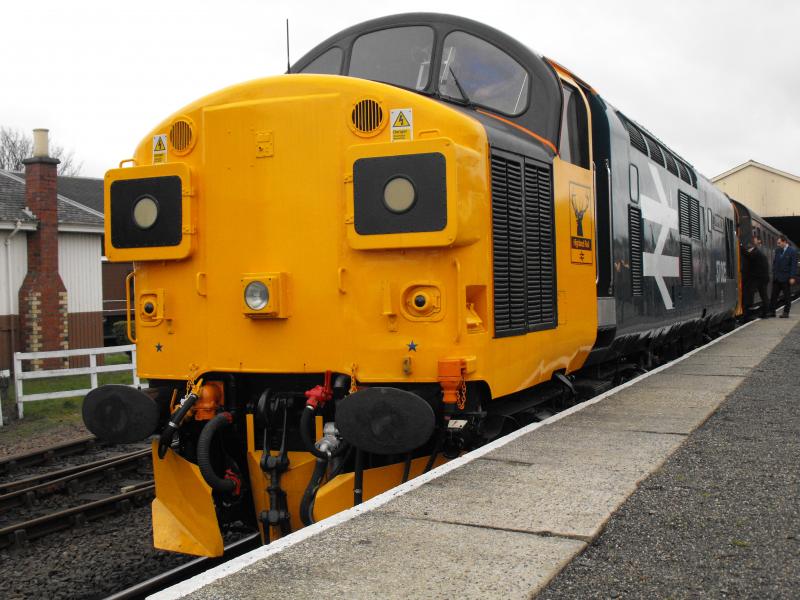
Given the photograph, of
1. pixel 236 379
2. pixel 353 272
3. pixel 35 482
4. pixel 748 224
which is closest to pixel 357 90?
pixel 353 272

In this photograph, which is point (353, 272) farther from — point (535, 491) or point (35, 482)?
point (35, 482)

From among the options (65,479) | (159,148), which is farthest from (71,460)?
(159,148)

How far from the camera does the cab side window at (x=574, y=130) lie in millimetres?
6094

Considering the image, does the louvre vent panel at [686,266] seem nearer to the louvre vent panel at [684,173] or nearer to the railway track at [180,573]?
the louvre vent panel at [684,173]

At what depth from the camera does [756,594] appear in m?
2.86

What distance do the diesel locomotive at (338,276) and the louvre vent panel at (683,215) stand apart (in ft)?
17.1

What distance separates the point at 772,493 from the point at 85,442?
7.95 metres

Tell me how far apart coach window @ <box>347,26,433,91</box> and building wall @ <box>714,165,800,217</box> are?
44775 millimetres

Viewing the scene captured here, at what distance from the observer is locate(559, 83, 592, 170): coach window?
6.09 metres

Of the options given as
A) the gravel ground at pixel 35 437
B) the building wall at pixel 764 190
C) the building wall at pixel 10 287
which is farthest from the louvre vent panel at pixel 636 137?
the building wall at pixel 764 190

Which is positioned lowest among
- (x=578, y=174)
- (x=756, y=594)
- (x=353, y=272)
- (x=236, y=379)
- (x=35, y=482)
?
(x=35, y=482)

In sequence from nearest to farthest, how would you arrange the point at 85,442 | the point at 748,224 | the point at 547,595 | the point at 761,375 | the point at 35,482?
1. the point at 547,595
2. the point at 35,482
3. the point at 761,375
4. the point at 85,442
5. the point at 748,224

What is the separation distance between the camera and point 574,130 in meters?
6.34

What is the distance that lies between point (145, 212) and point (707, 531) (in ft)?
11.9
